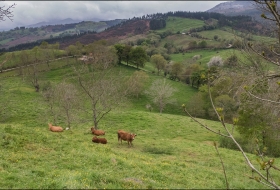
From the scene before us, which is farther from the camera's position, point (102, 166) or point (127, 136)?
point (127, 136)

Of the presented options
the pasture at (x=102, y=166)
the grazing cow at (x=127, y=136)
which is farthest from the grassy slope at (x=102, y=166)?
the grazing cow at (x=127, y=136)

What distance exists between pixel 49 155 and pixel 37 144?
2.30m

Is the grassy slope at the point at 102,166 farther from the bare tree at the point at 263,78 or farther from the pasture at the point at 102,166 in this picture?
the bare tree at the point at 263,78

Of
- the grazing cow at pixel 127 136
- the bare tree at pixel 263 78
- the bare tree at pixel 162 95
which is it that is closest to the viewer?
the bare tree at pixel 263 78

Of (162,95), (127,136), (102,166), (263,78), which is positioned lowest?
(162,95)

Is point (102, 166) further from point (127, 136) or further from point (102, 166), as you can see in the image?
point (127, 136)

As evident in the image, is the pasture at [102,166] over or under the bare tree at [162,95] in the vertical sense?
over

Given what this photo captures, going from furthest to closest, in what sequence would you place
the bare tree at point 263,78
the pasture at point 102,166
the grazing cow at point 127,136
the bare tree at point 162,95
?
the bare tree at point 162,95 → the grazing cow at point 127,136 → the pasture at point 102,166 → the bare tree at point 263,78

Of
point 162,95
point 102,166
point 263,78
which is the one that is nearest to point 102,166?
point 102,166

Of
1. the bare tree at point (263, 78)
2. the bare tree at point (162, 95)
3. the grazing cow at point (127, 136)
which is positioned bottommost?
the bare tree at point (162, 95)

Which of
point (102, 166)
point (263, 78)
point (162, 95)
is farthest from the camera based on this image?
point (162, 95)

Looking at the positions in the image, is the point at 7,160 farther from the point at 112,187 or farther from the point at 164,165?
the point at 164,165

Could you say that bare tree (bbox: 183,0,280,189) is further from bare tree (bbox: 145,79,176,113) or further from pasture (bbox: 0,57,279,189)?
bare tree (bbox: 145,79,176,113)

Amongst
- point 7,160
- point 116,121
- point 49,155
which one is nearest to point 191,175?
point 49,155
